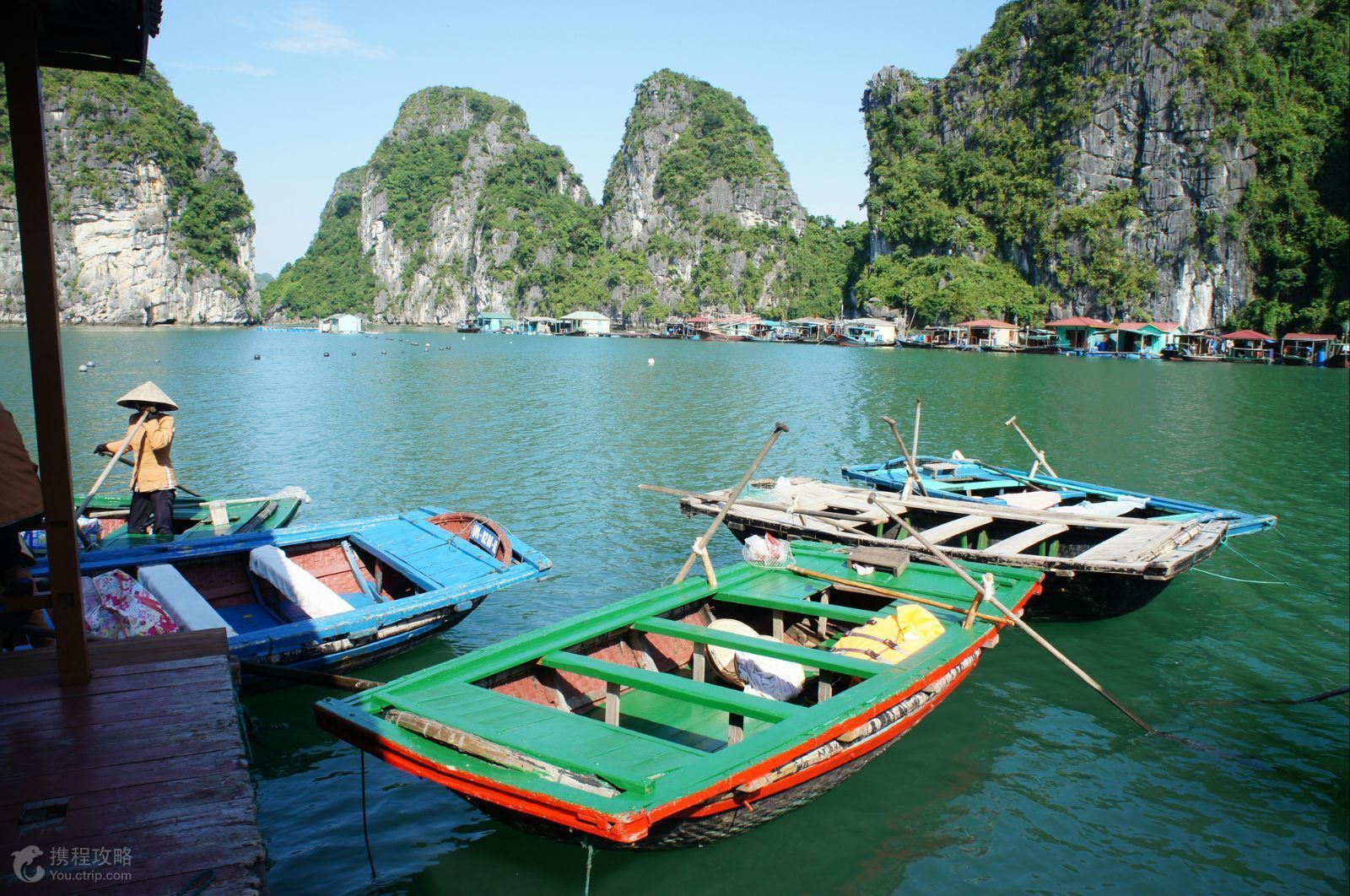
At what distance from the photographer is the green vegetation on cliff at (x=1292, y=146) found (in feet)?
194

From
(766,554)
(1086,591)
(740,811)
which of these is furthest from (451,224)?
(740,811)

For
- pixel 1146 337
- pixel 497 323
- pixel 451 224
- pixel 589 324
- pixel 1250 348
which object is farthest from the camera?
pixel 451 224

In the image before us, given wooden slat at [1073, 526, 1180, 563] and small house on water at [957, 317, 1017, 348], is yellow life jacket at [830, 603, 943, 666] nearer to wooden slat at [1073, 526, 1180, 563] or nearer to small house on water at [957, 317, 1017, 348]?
wooden slat at [1073, 526, 1180, 563]

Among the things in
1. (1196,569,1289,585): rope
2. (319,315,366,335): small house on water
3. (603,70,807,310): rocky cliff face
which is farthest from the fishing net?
(603,70,807,310): rocky cliff face

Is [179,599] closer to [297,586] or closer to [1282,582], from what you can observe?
[297,586]

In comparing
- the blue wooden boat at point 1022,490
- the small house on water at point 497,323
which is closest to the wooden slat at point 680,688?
the blue wooden boat at point 1022,490

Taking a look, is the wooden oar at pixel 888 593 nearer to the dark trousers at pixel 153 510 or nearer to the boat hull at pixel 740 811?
the boat hull at pixel 740 811

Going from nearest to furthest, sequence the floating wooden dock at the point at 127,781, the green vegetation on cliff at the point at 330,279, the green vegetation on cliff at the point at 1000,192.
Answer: the floating wooden dock at the point at 127,781 < the green vegetation on cliff at the point at 1000,192 < the green vegetation on cliff at the point at 330,279

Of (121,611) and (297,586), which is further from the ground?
(121,611)

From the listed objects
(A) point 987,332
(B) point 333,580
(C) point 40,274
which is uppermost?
(A) point 987,332

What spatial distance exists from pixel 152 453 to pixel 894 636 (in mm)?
7747

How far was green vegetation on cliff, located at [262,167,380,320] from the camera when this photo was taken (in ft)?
514

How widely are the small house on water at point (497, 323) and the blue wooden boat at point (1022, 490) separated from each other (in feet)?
357

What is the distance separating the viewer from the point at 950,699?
7094 millimetres
